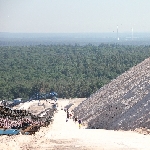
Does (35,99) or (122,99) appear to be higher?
(122,99)

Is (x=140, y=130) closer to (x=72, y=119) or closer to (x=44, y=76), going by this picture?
(x=72, y=119)

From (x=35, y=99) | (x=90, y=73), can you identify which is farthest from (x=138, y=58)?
(x=35, y=99)

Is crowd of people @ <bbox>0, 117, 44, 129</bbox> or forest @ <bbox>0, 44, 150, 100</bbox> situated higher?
crowd of people @ <bbox>0, 117, 44, 129</bbox>

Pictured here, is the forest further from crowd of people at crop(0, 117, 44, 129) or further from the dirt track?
the dirt track

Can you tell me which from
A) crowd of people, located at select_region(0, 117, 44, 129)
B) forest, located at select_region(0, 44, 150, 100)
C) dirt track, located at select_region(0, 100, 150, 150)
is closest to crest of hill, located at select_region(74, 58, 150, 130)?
dirt track, located at select_region(0, 100, 150, 150)

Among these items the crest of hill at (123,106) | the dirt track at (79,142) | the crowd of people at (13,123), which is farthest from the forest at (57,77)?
the dirt track at (79,142)

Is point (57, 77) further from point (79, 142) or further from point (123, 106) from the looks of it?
point (79, 142)

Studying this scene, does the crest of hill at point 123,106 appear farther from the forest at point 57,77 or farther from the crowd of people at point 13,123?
the forest at point 57,77

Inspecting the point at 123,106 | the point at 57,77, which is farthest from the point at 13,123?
the point at 57,77

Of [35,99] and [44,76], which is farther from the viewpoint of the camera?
[44,76]
